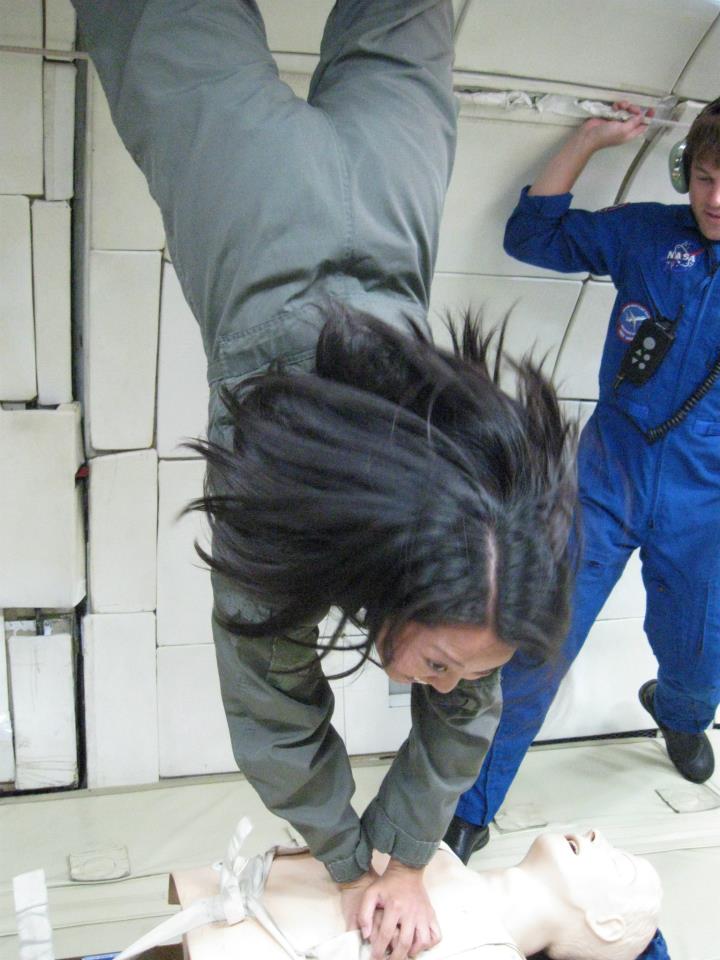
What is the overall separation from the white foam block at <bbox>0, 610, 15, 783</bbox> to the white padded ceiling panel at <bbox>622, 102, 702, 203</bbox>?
6.79 feet

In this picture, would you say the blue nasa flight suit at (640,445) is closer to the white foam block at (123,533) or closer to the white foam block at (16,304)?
the white foam block at (123,533)

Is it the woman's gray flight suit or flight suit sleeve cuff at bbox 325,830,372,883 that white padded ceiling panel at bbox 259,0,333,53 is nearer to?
the woman's gray flight suit

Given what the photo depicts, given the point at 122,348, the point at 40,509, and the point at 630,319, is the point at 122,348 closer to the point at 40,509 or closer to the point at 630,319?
the point at 40,509


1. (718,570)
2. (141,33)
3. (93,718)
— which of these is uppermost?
(141,33)

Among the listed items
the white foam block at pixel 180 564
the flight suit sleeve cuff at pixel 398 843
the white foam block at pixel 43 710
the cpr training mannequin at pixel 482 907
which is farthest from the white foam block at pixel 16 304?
the flight suit sleeve cuff at pixel 398 843

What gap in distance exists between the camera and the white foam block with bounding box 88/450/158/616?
2.61m

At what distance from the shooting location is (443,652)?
1.29 metres

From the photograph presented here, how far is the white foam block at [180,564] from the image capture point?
2.67 meters

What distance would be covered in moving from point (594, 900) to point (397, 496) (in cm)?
Answer: 107

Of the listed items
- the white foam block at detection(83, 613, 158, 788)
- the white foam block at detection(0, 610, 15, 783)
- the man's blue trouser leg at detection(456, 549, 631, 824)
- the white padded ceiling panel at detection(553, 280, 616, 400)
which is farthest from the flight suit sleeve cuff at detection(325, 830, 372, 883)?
the white padded ceiling panel at detection(553, 280, 616, 400)

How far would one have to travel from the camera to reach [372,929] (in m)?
1.64

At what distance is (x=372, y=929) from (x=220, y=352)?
0.98 m

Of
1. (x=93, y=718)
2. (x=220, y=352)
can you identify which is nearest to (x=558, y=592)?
(x=220, y=352)

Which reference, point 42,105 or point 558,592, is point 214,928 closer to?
point 558,592
